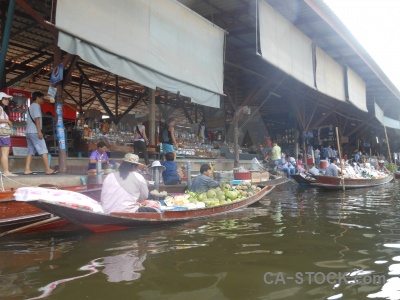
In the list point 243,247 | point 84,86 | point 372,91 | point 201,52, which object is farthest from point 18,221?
point 372,91

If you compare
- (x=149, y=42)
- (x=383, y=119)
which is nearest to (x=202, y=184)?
(x=149, y=42)

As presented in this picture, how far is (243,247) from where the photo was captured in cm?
418

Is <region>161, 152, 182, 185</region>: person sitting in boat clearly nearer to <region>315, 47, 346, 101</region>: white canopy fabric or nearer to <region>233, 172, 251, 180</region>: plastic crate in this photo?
<region>233, 172, 251, 180</region>: plastic crate

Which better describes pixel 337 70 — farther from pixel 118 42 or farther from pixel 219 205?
pixel 118 42

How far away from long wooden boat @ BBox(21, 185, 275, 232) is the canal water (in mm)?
133

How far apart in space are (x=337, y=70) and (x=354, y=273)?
10079mm

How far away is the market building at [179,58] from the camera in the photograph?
18.5 ft

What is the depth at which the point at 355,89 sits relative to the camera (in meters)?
13.1

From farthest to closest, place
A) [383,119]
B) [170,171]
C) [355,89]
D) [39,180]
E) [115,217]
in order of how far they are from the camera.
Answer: [383,119], [355,89], [170,171], [39,180], [115,217]

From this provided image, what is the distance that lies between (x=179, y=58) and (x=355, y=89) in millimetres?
9249

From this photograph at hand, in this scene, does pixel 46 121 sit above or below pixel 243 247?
above

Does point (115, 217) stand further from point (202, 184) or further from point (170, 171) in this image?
point (170, 171)

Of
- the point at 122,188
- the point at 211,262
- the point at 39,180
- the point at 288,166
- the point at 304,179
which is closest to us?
the point at 211,262

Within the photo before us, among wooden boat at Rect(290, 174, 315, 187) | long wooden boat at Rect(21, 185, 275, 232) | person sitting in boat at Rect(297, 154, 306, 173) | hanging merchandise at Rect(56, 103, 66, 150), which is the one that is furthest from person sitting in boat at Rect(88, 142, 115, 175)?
person sitting in boat at Rect(297, 154, 306, 173)
